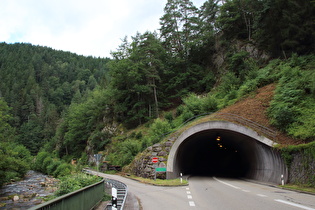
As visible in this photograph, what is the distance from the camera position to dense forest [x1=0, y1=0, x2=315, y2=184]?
2530 centimetres

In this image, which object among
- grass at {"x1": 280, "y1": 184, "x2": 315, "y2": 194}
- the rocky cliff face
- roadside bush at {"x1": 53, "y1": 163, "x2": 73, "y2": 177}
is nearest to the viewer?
grass at {"x1": 280, "y1": 184, "x2": 315, "y2": 194}

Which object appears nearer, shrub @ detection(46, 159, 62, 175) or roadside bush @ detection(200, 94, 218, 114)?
roadside bush @ detection(200, 94, 218, 114)

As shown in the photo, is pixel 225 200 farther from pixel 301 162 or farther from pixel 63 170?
pixel 63 170

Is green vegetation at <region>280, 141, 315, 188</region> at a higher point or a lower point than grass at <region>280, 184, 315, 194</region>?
higher

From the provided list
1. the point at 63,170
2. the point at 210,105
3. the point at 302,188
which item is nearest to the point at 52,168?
the point at 63,170

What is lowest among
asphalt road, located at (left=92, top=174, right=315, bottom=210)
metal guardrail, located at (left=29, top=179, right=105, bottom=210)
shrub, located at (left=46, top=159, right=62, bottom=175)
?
shrub, located at (left=46, top=159, right=62, bottom=175)

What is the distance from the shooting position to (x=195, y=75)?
140 feet

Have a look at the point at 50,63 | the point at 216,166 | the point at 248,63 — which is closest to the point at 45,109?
the point at 50,63

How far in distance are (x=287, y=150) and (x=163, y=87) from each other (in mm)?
31333

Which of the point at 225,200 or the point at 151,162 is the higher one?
the point at 151,162

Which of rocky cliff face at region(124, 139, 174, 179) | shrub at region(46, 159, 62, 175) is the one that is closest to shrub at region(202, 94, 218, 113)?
rocky cliff face at region(124, 139, 174, 179)

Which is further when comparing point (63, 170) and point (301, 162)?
point (63, 170)

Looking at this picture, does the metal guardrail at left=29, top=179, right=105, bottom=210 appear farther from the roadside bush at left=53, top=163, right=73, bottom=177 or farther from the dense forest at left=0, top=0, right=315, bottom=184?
the roadside bush at left=53, top=163, right=73, bottom=177

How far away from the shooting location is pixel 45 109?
385ft
